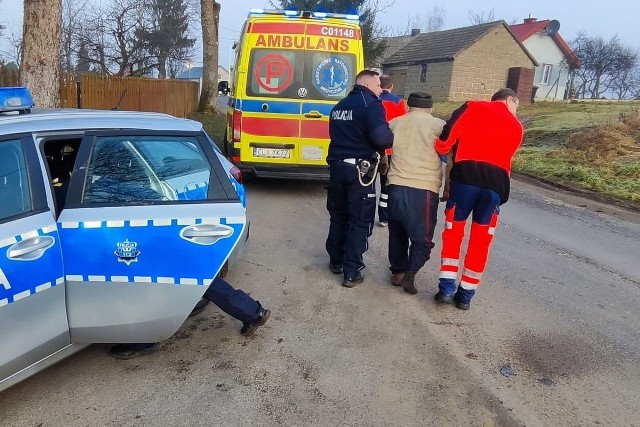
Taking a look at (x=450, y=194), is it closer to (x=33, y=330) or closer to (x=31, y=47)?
(x=33, y=330)

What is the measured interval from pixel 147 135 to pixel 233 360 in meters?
1.53

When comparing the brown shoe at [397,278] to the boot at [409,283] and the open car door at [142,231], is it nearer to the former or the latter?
the boot at [409,283]

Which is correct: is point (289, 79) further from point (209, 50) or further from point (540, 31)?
point (540, 31)

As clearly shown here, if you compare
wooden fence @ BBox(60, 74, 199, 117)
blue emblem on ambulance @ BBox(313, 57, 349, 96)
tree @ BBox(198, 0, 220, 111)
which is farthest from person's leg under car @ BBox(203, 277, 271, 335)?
tree @ BBox(198, 0, 220, 111)

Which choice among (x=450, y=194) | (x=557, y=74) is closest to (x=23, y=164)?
(x=450, y=194)

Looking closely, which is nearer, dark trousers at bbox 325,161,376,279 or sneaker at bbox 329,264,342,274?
dark trousers at bbox 325,161,376,279

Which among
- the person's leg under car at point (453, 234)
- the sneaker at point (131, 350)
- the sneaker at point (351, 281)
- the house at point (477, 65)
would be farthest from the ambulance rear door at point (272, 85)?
the house at point (477, 65)

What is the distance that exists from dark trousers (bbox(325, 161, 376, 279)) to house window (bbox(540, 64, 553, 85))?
1715 inches

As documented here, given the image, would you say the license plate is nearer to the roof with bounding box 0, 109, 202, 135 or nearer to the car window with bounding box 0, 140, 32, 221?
the roof with bounding box 0, 109, 202, 135

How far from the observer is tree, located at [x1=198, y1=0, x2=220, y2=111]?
18.9 m

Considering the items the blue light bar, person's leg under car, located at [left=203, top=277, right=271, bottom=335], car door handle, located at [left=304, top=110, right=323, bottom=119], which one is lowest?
person's leg under car, located at [left=203, top=277, right=271, bottom=335]

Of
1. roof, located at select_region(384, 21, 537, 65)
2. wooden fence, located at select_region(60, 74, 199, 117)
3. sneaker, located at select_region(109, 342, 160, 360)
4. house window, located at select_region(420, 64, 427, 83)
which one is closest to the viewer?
sneaker, located at select_region(109, 342, 160, 360)

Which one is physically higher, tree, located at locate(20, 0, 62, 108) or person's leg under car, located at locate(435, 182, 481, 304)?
tree, located at locate(20, 0, 62, 108)

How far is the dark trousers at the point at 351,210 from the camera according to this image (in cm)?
448
